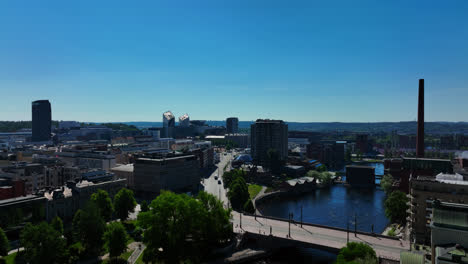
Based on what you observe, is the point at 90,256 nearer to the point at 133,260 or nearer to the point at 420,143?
the point at 133,260

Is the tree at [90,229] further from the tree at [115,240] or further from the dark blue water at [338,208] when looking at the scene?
the dark blue water at [338,208]

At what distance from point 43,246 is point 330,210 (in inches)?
2747

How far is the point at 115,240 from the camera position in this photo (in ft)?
156

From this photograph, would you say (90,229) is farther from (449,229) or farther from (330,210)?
(330,210)

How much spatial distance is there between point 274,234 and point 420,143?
76.9 m

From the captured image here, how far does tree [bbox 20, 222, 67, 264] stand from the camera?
42656 mm

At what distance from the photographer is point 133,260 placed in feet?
163

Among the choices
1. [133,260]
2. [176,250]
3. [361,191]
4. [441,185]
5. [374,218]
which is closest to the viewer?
[176,250]

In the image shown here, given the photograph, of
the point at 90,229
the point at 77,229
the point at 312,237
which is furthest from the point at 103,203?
the point at 312,237

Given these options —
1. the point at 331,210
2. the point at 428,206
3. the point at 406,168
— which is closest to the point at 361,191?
the point at 406,168

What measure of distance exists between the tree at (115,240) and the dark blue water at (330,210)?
22.9 meters

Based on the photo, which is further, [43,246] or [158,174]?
[158,174]

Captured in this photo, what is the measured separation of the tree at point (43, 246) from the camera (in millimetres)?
42656

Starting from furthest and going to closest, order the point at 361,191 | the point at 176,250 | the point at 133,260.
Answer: the point at 361,191
the point at 133,260
the point at 176,250
